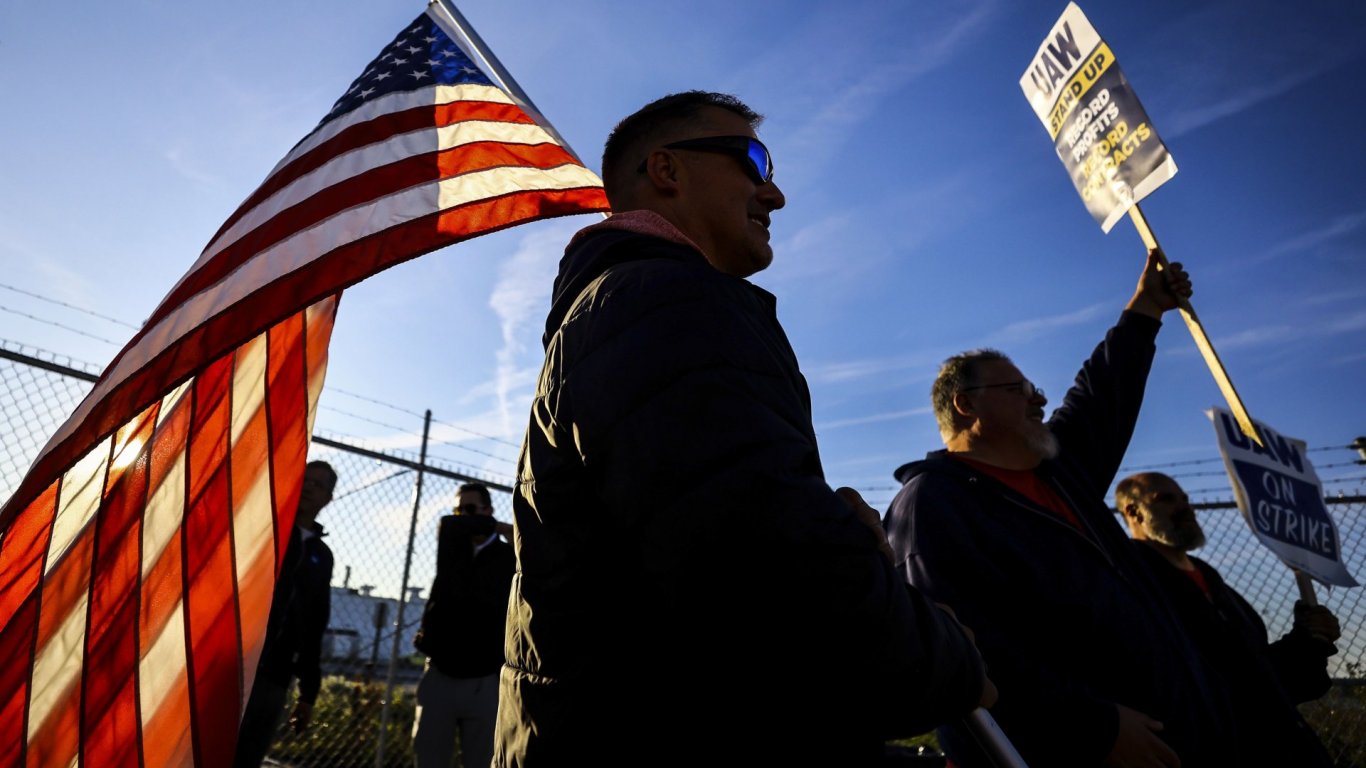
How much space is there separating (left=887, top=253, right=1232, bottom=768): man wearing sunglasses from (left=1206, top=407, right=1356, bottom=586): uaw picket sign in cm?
146

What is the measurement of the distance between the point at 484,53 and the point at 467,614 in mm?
3406

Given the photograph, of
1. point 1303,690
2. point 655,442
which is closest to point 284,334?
point 655,442

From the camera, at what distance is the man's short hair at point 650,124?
2.04 m

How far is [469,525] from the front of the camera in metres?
5.60

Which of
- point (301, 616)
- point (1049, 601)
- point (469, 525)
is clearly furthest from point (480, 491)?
point (1049, 601)

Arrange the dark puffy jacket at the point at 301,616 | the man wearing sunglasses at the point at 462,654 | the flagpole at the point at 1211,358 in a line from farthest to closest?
the man wearing sunglasses at the point at 462,654
the dark puffy jacket at the point at 301,616
the flagpole at the point at 1211,358

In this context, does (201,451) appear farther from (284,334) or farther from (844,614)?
Answer: (844,614)

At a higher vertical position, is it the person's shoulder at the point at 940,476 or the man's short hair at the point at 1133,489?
the man's short hair at the point at 1133,489

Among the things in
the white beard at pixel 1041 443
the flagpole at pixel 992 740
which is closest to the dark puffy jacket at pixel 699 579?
the flagpole at pixel 992 740

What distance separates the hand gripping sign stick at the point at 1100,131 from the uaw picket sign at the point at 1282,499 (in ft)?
0.73

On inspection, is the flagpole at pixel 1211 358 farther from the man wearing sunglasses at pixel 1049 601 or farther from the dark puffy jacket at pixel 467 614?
the dark puffy jacket at pixel 467 614

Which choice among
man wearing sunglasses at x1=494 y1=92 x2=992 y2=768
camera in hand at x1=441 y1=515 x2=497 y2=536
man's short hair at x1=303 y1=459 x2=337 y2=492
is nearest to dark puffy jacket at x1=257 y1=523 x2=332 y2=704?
man's short hair at x1=303 y1=459 x2=337 y2=492

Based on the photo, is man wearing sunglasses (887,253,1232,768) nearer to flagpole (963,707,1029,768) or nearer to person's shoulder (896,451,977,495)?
person's shoulder (896,451,977,495)

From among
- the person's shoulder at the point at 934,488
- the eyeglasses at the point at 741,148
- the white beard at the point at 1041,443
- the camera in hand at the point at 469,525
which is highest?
the eyeglasses at the point at 741,148
